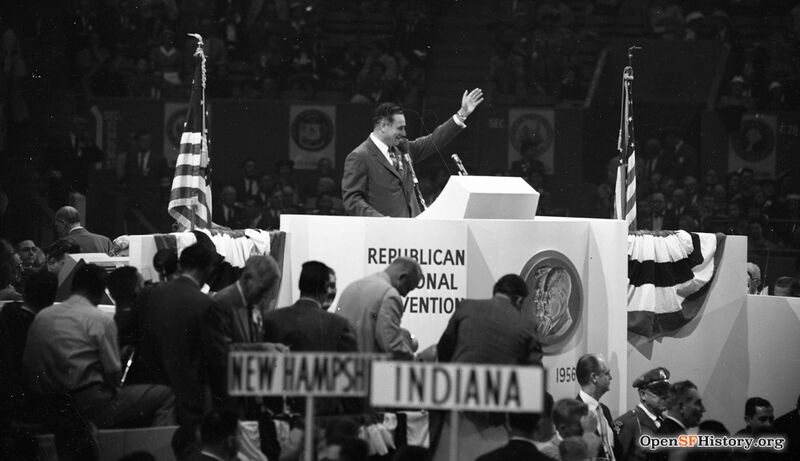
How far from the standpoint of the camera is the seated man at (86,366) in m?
7.38

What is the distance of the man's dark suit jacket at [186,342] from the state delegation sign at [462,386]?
1.65 metres

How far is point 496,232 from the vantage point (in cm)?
935

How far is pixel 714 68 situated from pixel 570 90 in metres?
2.33

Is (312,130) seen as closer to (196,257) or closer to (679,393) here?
(679,393)

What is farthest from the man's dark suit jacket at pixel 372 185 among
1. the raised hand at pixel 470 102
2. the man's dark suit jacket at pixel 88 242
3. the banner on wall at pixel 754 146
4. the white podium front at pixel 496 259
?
the banner on wall at pixel 754 146

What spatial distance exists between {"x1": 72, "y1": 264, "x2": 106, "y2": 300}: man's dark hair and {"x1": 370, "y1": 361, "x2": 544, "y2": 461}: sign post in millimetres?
2383

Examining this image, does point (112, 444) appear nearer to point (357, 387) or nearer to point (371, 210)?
point (357, 387)

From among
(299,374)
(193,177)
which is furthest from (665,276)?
(299,374)

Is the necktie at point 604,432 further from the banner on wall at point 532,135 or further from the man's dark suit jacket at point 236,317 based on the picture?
the banner on wall at point 532,135

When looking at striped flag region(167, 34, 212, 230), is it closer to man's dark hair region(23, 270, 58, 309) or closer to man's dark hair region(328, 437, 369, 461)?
man's dark hair region(23, 270, 58, 309)

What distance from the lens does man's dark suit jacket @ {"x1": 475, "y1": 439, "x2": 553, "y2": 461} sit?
6129mm

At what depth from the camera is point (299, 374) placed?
6109 millimetres

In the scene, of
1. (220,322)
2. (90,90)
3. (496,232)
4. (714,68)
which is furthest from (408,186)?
(714,68)

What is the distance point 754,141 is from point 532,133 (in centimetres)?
327
